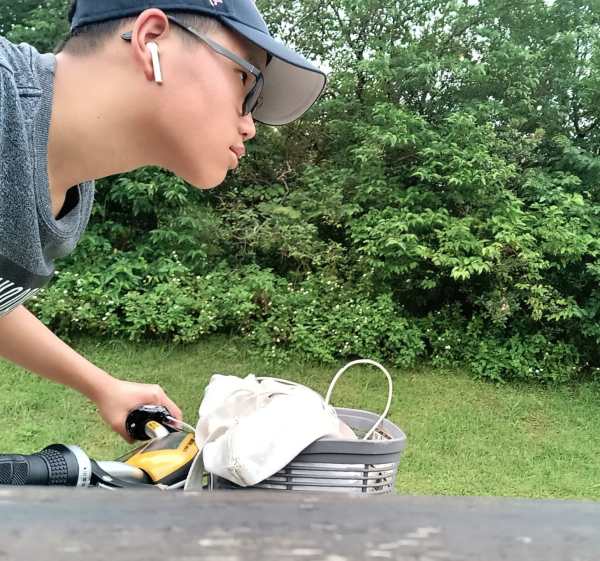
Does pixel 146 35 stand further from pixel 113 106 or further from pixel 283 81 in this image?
pixel 283 81

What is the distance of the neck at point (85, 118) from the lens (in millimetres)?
884

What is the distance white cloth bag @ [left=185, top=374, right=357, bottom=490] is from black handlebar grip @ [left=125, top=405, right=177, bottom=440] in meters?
0.16

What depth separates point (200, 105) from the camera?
92cm

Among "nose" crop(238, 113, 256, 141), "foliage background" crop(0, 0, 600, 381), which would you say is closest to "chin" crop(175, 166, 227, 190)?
"nose" crop(238, 113, 256, 141)

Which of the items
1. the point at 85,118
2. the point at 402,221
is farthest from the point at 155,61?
the point at 402,221

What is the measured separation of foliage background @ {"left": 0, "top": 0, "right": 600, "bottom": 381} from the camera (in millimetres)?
4266

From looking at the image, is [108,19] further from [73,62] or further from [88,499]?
[88,499]

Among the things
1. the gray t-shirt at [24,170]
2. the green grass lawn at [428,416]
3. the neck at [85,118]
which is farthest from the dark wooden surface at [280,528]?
the green grass lawn at [428,416]

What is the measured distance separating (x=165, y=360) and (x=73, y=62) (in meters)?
3.51

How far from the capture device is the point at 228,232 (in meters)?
5.02

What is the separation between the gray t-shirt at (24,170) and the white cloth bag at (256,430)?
0.51m

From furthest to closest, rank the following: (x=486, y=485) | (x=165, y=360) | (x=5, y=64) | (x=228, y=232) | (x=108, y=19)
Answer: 1. (x=228, y=232)
2. (x=165, y=360)
3. (x=486, y=485)
4. (x=108, y=19)
5. (x=5, y=64)

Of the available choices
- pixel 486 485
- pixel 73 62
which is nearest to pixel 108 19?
pixel 73 62

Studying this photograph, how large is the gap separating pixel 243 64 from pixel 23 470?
0.85m
